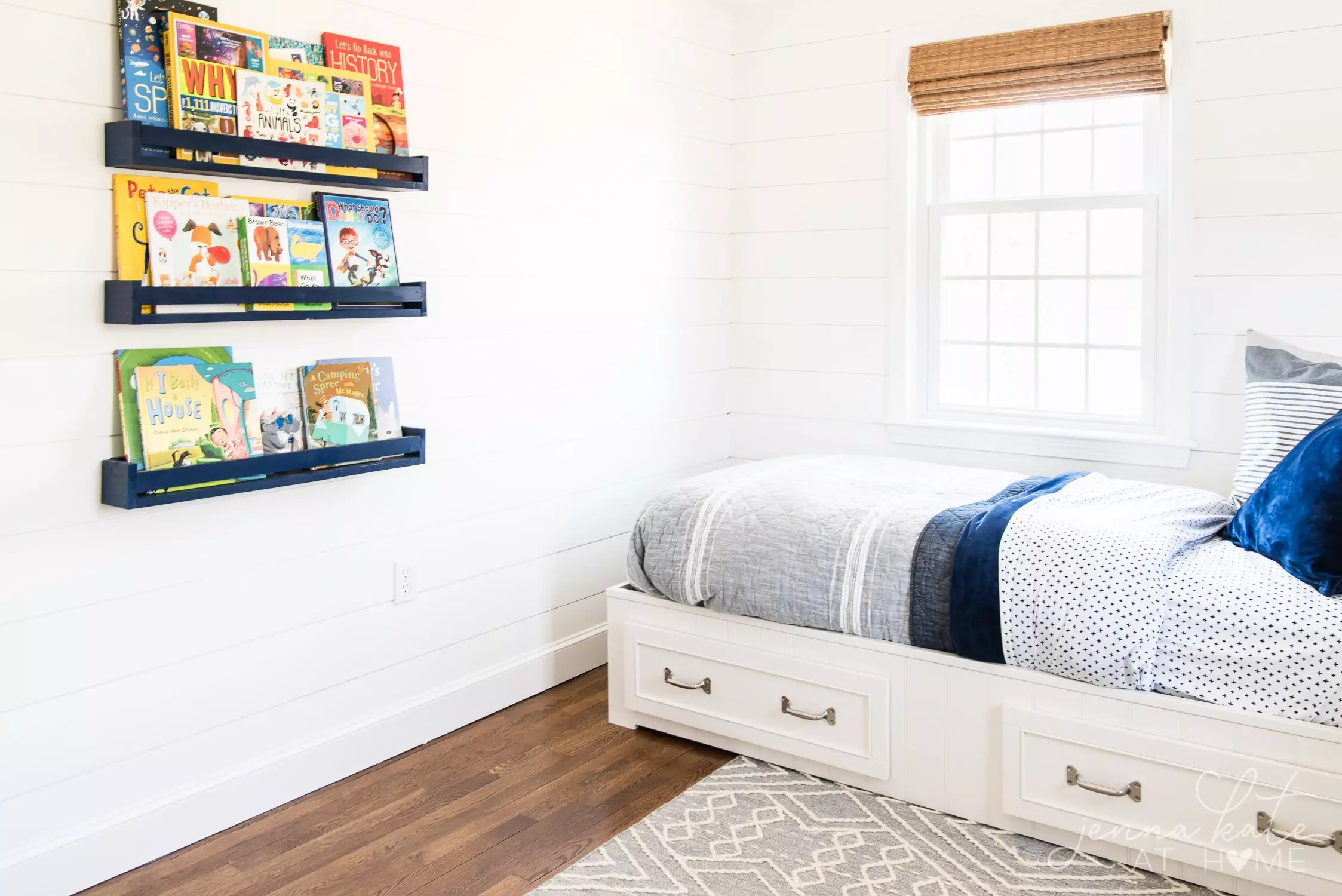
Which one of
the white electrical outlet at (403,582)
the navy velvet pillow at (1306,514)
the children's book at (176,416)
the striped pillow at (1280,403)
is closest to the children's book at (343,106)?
the children's book at (176,416)

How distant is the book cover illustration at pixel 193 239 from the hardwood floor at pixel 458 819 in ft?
3.80

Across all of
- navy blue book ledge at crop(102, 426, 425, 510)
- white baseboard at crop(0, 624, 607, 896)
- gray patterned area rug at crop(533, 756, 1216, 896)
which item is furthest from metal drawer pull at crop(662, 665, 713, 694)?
navy blue book ledge at crop(102, 426, 425, 510)

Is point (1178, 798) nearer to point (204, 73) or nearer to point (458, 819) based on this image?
point (458, 819)

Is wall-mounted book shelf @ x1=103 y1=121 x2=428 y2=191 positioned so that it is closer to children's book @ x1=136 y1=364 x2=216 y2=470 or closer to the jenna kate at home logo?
children's book @ x1=136 y1=364 x2=216 y2=470

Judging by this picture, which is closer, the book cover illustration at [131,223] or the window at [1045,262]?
the book cover illustration at [131,223]

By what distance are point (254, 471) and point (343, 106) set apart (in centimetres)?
84

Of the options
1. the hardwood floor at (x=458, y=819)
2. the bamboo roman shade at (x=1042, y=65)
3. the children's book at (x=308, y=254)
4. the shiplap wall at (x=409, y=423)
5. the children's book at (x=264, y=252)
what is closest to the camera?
the shiplap wall at (x=409, y=423)

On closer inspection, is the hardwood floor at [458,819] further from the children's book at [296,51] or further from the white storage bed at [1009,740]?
the children's book at [296,51]

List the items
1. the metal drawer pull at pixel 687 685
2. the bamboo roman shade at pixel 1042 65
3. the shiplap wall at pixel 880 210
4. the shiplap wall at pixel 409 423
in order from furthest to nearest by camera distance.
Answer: the bamboo roman shade at pixel 1042 65
the shiplap wall at pixel 880 210
the metal drawer pull at pixel 687 685
the shiplap wall at pixel 409 423

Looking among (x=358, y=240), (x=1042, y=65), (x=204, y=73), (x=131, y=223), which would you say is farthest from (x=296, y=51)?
(x=1042, y=65)

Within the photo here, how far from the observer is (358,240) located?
2.46 meters

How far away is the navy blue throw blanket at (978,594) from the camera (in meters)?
2.22

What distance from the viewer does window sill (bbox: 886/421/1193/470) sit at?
10.1 ft

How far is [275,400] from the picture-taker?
2.33 meters
